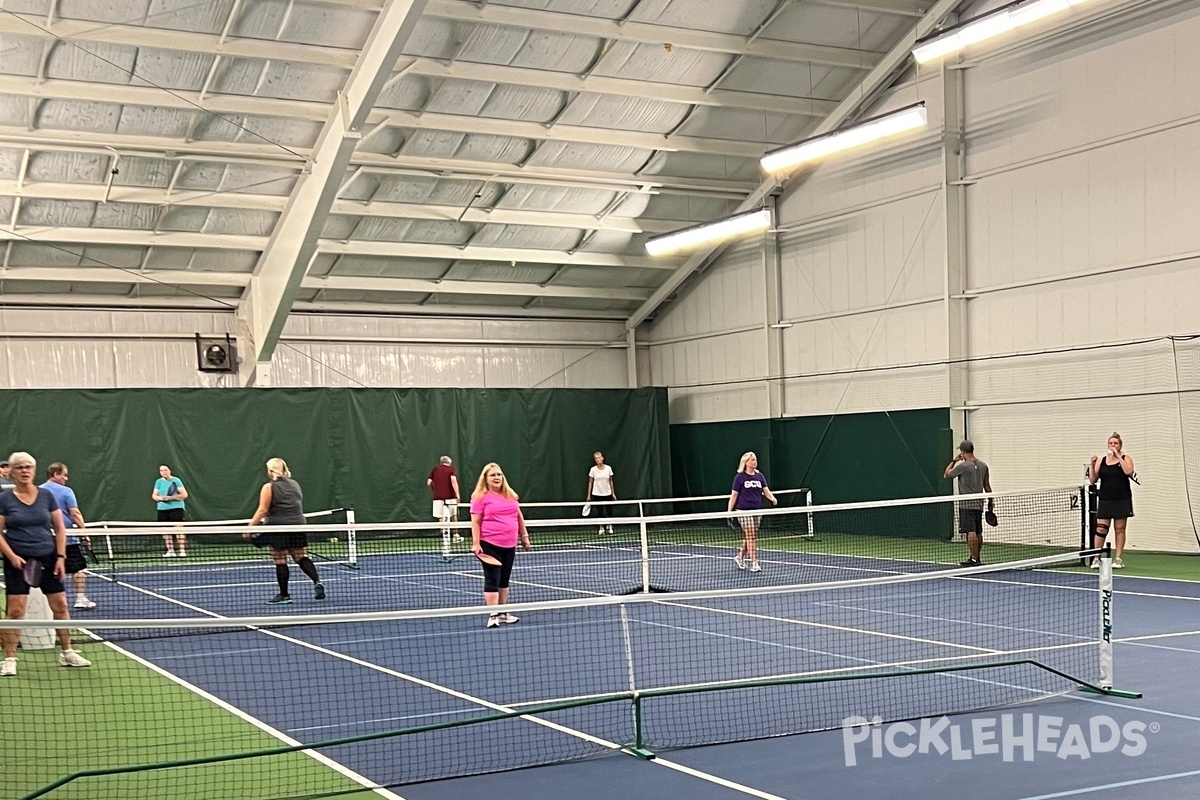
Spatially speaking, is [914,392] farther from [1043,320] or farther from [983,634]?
[983,634]

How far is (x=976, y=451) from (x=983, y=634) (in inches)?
433

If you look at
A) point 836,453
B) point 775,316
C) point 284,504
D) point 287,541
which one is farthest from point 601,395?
point 284,504

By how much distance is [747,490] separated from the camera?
54.9 feet

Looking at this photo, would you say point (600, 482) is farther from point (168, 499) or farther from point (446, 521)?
point (168, 499)

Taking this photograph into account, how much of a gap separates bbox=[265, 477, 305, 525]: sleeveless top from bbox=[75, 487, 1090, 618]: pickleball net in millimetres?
633

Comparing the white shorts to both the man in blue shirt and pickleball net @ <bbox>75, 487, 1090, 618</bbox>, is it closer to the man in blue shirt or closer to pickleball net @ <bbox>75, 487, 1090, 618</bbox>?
pickleball net @ <bbox>75, 487, 1090, 618</bbox>

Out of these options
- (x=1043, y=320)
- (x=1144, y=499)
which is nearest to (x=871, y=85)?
(x=1043, y=320)

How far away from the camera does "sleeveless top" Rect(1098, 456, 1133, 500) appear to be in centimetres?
1514

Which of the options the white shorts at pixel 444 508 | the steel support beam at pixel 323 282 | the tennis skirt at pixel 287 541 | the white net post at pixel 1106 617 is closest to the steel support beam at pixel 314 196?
the steel support beam at pixel 323 282

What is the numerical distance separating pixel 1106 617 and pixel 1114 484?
783 centimetres

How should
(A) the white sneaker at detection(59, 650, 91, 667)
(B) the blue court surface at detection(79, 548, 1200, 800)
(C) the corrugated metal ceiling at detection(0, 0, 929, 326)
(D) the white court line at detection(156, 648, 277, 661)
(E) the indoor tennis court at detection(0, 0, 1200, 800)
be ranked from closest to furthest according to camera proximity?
(B) the blue court surface at detection(79, 548, 1200, 800), (E) the indoor tennis court at detection(0, 0, 1200, 800), (A) the white sneaker at detection(59, 650, 91, 667), (D) the white court line at detection(156, 648, 277, 661), (C) the corrugated metal ceiling at detection(0, 0, 929, 326)

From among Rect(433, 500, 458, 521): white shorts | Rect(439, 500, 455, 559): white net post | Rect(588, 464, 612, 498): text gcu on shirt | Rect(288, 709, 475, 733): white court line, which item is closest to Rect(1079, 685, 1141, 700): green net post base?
Rect(288, 709, 475, 733): white court line

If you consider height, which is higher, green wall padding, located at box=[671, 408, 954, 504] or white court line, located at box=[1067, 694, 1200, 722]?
green wall padding, located at box=[671, 408, 954, 504]

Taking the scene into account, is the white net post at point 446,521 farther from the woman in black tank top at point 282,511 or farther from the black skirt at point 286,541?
the woman in black tank top at point 282,511
